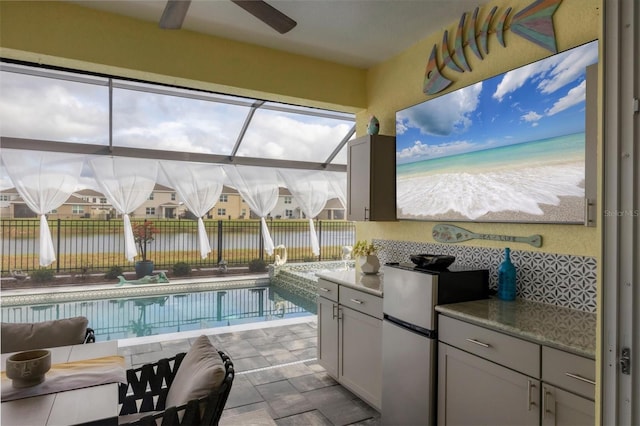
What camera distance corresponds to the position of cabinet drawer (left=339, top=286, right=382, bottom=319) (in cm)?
280

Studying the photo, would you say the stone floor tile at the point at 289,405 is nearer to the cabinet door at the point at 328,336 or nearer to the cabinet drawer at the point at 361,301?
the cabinet door at the point at 328,336

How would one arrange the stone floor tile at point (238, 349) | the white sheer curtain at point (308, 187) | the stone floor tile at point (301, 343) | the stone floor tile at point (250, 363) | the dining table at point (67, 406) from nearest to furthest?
the dining table at point (67, 406), the stone floor tile at point (250, 363), the stone floor tile at point (238, 349), the stone floor tile at point (301, 343), the white sheer curtain at point (308, 187)

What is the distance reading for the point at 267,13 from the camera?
80.2 inches

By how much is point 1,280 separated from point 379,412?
8.40 meters

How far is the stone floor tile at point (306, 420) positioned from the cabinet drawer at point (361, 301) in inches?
32.3

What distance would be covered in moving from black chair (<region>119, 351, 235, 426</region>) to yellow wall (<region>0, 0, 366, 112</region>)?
2.29 m

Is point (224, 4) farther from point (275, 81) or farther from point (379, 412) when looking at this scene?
point (379, 412)

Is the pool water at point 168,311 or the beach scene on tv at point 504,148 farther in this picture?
the pool water at point 168,311

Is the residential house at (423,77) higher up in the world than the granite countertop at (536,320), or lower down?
higher up

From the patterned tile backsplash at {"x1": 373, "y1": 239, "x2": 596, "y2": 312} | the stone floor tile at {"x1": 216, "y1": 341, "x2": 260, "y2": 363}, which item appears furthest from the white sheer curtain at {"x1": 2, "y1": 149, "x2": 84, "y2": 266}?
the patterned tile backsplash at {"x1": 373, "y1": 239, "x2": 596, "y2": 312}

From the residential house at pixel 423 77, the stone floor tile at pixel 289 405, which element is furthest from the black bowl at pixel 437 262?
the stone floor tile at pixel 289 405

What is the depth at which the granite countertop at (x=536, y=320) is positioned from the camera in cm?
164

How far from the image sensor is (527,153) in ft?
7.75

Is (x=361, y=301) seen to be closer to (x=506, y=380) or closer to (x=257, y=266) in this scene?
(x=506, y=380)
